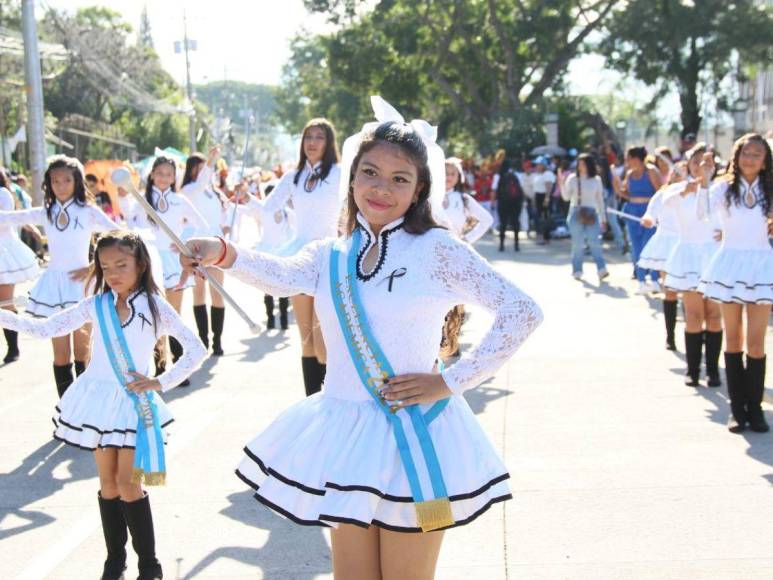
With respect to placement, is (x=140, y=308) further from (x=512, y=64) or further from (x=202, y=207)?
(x=512, y=64)

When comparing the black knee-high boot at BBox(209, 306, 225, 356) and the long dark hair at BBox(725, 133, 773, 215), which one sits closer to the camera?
the long dark hair at BBox(725, 133, 773, 215)

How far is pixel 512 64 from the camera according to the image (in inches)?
1400

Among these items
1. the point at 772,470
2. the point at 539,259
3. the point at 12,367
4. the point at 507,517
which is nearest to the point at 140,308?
the point at 507,517

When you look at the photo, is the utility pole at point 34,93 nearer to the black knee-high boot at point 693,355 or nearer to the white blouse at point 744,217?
Answer: the black knee-high boot at point 693,355

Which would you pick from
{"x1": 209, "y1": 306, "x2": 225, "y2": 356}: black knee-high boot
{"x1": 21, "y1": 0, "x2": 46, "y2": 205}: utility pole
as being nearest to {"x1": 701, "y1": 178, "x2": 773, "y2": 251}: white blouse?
{"x1": 209, "y1": 306, "x2": 225, "y2": 356}: black knee-high boot

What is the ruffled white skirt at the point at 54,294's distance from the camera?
7.79 metres

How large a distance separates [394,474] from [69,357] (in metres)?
5.15

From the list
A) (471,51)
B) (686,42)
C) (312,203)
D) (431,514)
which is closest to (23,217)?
(312,203)

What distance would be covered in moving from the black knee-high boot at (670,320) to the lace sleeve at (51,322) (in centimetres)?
648

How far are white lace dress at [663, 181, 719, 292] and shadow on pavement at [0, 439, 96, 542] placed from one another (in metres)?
4.77

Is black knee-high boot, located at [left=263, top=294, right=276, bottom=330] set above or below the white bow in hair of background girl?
below

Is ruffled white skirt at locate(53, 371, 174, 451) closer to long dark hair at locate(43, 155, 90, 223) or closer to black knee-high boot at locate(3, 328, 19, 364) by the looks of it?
long dark hair at locate(43, 155, 90, 223)

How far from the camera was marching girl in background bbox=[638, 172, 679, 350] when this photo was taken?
32.9 ft

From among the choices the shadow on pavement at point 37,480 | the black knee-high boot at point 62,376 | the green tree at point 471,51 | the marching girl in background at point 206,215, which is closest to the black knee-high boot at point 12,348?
the marching girl in background at point 206,215
